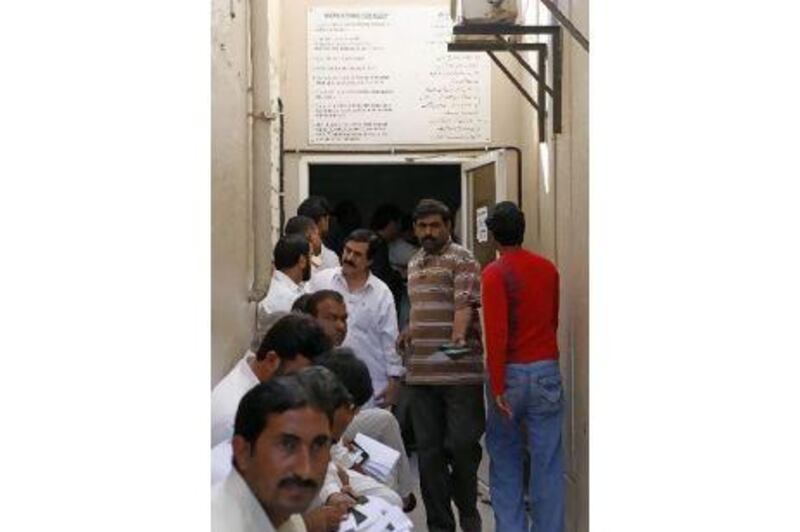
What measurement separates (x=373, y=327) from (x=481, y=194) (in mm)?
2315

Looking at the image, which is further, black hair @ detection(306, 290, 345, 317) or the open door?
the open door

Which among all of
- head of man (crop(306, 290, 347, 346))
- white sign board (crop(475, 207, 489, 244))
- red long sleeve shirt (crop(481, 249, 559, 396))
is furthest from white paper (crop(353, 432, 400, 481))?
white sign board (crop(475, 207, 489, 244))

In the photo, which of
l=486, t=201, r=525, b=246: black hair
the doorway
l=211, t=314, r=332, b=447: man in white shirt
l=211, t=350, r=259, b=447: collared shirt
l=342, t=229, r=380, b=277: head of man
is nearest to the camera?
l=211, t=350, r=259, b=447: collared shirt

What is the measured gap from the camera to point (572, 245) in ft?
19.1

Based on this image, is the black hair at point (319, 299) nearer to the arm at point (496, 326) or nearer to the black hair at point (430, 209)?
the arm at point (496, 326)

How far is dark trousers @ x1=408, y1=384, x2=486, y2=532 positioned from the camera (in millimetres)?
6062

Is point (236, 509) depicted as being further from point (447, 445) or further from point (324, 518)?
point (447, 445)

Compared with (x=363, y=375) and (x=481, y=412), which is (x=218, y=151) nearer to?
(x=363, y=375)

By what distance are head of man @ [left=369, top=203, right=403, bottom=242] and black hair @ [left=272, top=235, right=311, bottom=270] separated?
8.67 ft

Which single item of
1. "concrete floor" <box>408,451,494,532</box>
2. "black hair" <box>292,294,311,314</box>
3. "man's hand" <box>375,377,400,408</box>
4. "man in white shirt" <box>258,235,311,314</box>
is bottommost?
"concrete floor" <box>408,451,494,532</box>

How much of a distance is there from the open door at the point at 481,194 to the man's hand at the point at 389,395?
1.70 m

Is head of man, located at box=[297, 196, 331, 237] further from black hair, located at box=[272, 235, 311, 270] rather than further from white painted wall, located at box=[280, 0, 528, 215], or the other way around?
white painted wall, located at box=[280, 0, 528, 215]

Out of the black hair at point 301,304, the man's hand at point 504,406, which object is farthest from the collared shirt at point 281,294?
the man's hand at point 504,406
